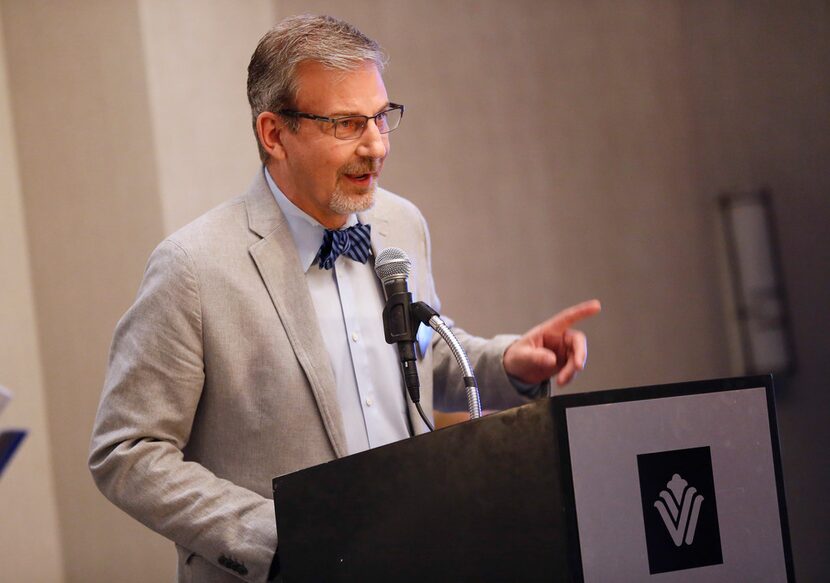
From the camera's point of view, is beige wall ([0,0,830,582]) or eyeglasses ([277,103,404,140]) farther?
beige wall ([0,0,830,582])

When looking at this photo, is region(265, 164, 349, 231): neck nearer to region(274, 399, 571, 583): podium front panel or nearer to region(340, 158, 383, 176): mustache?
region(340, 158, 383, 176): mustache

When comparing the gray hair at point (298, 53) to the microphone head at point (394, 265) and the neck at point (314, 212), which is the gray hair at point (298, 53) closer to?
the neck at point (314, 212)

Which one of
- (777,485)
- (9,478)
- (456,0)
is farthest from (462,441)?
(456,0)

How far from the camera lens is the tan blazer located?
5.28ft

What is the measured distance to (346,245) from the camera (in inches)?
76.6

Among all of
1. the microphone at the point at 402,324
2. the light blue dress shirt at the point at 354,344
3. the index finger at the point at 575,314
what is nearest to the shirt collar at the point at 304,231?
the light blue dress shirt at the point at 354,344

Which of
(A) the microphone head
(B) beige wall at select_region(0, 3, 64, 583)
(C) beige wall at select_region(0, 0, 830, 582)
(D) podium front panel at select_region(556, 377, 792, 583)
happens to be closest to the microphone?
(A) the microphone head

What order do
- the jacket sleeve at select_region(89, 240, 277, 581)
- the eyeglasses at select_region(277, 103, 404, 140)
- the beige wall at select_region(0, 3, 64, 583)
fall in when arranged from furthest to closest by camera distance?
the beige wall at select_region(0, 3, 64, 583) → the eyeglasses at select_region(277, 103, 404, 140) → the jacket sleeve at select_region(89, 240, 277, 581)

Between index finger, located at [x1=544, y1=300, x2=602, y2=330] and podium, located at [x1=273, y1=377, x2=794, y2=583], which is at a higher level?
index finger, located at [x1=544, y1=300, x2=602, y2=330]

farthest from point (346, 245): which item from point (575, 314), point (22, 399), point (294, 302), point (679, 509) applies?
point (22, 399)

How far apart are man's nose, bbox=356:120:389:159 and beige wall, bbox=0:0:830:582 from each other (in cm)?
139

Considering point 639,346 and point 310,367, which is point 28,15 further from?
point 639,346

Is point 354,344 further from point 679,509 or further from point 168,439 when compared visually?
point 679,509

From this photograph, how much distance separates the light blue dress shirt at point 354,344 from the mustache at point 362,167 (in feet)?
0.41
